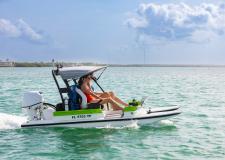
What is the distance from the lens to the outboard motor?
16.0m

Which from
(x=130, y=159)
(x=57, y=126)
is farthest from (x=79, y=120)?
(x=130, y=159)

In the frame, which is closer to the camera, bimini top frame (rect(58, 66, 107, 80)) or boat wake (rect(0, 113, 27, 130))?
bimini top frame (rect(58, 66, 107, 80))

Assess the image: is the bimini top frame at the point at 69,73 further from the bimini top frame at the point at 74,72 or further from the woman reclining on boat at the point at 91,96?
the woman reclining on boat at the point at 91,96

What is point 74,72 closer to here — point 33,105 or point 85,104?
point 85,104

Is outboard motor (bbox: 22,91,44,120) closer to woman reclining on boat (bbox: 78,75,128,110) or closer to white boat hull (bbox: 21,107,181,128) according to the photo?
white boat hull (bbox: 21,107,181,128)

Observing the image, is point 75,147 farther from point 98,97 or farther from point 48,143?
point 98,97

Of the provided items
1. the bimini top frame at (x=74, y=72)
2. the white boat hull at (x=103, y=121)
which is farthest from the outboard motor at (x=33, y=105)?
the bimini top frame at (x=74, y=72)

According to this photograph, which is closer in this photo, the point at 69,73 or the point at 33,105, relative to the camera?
the point at 33,105

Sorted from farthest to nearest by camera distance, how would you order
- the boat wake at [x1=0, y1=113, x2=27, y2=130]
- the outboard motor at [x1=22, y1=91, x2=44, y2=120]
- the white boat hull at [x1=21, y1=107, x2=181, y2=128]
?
the boat wake at [x1=0, y1=113, x2=27, y2=130], the outboard motor at [x1=22, y1=91, x2=44, y2=120], the white boat hull at [x1=21, y1=107, x2=181, y2=128]

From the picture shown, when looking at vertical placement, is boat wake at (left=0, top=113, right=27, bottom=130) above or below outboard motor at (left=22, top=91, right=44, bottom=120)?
below

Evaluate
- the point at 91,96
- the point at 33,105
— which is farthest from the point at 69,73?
the point at 33,105

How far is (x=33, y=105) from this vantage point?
52.5 feet

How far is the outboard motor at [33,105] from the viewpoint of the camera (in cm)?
1602

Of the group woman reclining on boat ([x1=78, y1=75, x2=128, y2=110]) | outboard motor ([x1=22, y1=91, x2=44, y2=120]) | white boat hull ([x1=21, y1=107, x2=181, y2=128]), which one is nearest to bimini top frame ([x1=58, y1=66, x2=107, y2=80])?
woman reclining on boat ([x1=78, y1=75, x2=128, y2=110])
